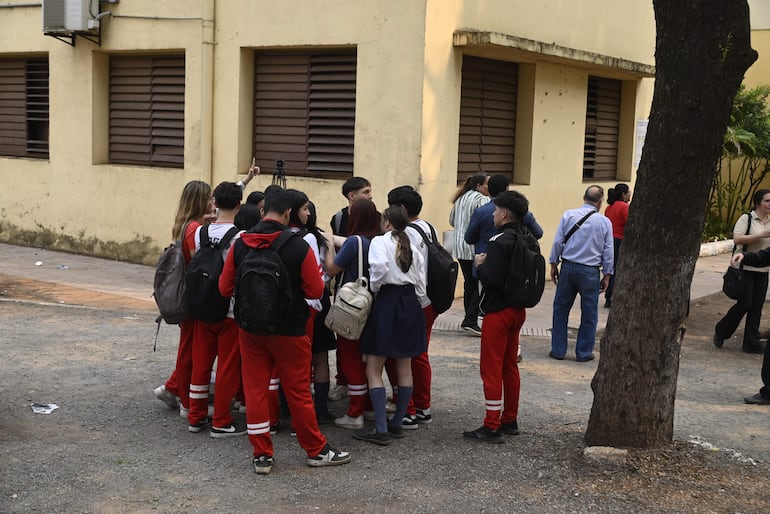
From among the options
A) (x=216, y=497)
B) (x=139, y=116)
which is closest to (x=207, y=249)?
(x=216, y=497)

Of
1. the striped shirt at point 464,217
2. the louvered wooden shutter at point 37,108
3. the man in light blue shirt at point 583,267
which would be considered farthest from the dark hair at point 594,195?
the louvered wooden shutter at point 37,108

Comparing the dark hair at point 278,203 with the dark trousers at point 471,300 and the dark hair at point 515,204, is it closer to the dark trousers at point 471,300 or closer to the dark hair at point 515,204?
the dark hair at point 515,204

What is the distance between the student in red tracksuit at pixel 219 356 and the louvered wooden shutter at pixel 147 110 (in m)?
8.65

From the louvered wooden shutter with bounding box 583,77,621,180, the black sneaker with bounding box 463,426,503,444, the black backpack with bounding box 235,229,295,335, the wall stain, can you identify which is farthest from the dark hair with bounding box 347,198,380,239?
the louvered wooden shutter with bounding box 583,77,621,180

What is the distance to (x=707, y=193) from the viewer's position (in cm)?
571

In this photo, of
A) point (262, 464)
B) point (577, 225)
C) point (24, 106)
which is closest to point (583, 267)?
point (577, 225)

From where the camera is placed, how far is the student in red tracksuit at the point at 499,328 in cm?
637

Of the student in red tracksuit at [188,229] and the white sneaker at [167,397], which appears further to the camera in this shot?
the white sneaker at [167,397]

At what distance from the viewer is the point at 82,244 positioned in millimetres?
15703

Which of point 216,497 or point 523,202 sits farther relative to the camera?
point 523,202

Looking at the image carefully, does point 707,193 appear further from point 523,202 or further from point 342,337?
point 342,337

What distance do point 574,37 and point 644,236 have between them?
31.1 feet

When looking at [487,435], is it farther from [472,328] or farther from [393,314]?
[472,328]

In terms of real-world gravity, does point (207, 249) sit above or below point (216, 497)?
above
